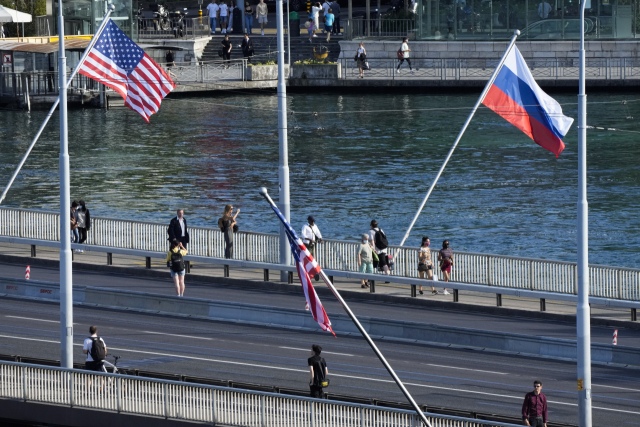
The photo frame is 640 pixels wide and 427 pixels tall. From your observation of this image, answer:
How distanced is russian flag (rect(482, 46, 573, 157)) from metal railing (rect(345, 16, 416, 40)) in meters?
44.5

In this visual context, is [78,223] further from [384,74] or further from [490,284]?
[384,74]

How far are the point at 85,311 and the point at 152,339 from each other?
2.72m

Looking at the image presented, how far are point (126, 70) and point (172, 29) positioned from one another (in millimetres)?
48073

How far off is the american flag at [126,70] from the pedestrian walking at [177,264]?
115 inches

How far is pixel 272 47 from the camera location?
2835 inches

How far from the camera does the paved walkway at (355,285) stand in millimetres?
24453

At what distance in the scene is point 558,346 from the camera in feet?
70.3

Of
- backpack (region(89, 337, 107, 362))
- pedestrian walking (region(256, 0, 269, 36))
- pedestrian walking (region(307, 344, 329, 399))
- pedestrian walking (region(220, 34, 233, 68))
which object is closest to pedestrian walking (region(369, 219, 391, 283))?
pedestrian walking (region(307, 344, 329, 399))

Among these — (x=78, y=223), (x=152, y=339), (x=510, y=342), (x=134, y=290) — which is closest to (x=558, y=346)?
(x=510, y=342)

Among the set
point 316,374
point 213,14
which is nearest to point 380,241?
point 316,374

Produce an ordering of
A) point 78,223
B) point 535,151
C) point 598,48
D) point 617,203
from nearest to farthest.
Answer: point 78,223 < point 617,203 < point 535,151 < point 598,48

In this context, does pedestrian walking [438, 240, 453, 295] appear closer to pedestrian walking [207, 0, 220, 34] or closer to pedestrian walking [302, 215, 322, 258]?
pedestrian walking [302, 215, 322, 258]

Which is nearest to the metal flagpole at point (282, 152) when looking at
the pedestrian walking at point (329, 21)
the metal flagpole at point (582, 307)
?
the metal flagpole at point (582, 307)

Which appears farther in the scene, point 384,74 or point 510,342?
point 384,74
